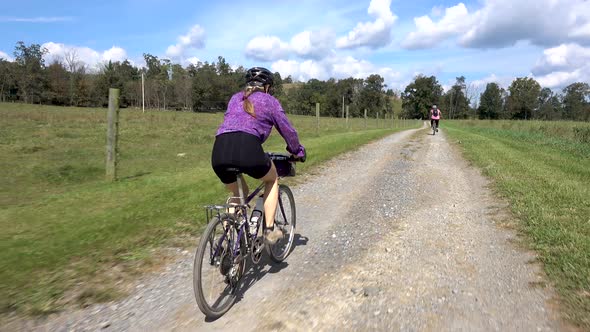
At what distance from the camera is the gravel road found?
10.1ft

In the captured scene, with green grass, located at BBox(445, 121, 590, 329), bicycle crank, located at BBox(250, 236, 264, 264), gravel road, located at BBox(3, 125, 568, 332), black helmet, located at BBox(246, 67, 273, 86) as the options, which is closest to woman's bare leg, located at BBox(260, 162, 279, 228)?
bicycle crank, located at BBox(250, 236, 264, 264)

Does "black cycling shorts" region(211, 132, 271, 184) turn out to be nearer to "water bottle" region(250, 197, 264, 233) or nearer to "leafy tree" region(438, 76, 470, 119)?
"water bottle" region(250, 197, 264, 233)

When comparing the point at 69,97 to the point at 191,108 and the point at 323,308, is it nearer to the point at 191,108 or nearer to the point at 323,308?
the point at 191,108

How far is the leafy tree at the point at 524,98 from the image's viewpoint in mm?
107438

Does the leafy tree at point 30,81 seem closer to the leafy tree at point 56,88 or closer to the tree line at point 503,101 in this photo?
the leafy tree at point 56,88

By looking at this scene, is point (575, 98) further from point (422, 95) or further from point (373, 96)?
point (373, 96)

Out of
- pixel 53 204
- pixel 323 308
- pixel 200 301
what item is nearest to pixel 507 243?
pixel 323 308

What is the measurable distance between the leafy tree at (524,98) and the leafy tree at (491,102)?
2869 mm

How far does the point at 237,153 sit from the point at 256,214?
768 millimetres

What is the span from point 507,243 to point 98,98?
295ft

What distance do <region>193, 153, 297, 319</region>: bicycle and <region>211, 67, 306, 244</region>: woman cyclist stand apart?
126mm

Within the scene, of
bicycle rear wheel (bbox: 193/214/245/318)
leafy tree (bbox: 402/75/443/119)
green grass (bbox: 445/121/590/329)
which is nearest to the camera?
bicycle rear wheel (bbox: 193/214/245/318)

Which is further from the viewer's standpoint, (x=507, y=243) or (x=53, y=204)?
(x=53, y=204)

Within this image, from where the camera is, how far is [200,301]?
2980mm
